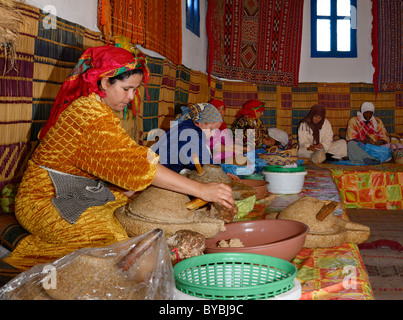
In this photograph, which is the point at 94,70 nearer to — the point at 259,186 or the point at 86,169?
the point at 86,169

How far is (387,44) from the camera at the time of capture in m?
7.51

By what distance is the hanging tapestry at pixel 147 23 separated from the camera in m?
3.21

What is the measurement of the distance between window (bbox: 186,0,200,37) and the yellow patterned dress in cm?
422

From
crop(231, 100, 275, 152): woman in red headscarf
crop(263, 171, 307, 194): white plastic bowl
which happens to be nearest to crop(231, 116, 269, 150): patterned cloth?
crop(231, 100, 275, 152): woman in red headscarf

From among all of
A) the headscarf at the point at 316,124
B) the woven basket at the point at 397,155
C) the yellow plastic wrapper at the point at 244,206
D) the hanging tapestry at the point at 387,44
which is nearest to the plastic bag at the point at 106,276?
the yellow plastic wrapper at the point at 244,206

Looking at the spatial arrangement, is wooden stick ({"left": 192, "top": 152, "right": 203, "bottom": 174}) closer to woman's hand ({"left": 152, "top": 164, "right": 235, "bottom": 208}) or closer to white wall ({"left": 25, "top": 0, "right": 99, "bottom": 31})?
woman's hand ({"left": 152, "top": 164, "right": 235, "bottom": 208})

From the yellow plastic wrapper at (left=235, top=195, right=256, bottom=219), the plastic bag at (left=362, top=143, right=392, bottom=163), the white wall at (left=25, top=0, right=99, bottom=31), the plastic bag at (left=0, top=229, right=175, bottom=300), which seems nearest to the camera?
the plastic bag at (left=0, top=229, right=175, bottom=300)

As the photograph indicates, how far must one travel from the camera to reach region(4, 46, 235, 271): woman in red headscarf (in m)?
1.55

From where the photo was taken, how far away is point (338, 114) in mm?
7578

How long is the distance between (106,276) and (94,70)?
1.08 metres

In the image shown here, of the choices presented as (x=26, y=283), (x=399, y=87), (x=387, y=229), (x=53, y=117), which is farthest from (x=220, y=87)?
(x=26, y=283)
